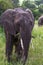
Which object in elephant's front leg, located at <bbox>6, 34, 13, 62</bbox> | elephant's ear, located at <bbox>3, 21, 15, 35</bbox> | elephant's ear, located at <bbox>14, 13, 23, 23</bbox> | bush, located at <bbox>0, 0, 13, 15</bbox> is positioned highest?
elephant's ear, located at <bbox>14, 13, 23, 23</bbox>

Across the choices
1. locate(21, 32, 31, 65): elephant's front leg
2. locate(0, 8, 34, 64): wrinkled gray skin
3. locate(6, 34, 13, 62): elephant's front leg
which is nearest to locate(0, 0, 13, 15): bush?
locate(6, 34, 13, 62): elephant's front leg

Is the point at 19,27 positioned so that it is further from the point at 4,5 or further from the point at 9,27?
the point at 4,5

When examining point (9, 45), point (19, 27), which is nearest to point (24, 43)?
point (19, 27)

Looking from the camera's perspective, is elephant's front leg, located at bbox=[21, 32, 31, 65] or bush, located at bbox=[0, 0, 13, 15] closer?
elephant's front leg, located at bbox=[21, 32, 31, 65]

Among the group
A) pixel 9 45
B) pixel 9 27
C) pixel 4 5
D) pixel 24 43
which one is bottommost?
pixel 4 5

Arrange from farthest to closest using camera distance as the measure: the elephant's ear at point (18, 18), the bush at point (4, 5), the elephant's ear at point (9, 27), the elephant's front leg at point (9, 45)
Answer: the bush at point (4, 5) → the elephant's front leg at point (9, 45) → the elephant's ear at point (9, 27) → the elephant's ear at point (18, 18)

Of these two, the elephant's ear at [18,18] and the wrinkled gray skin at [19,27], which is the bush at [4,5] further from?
the elephant's ear at [18,18]

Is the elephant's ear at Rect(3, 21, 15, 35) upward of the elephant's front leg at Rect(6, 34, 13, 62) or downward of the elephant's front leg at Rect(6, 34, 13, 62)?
upward

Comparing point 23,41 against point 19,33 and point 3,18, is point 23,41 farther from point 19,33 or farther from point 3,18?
point 3,18

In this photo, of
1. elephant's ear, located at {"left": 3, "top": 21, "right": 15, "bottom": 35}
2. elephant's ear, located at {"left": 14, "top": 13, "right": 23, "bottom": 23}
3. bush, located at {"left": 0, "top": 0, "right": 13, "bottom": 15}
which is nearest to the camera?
elephant's ear, located at {"left": 14, "top": 13, "right": 23, "bottom": 23}

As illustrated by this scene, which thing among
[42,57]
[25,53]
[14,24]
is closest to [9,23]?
[14,24]

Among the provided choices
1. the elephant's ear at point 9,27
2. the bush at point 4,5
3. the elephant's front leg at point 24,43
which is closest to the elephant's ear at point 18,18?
the elephant's ear at point 9,27

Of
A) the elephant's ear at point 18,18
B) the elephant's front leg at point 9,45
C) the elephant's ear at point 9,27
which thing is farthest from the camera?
the elephant's front leg at point 9,45

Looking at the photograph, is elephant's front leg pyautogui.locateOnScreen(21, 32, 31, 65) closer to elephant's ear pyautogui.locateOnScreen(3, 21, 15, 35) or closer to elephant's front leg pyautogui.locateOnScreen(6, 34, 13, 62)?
elephant's ear pyautogui.locateOnScreen(3, 21, 15, 35)
